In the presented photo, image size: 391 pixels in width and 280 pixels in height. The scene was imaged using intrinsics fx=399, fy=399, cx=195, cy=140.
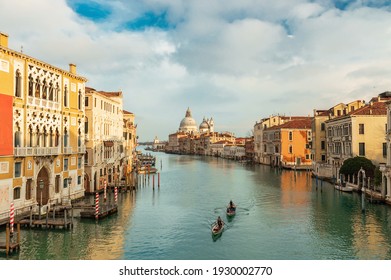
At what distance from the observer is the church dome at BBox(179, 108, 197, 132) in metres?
167

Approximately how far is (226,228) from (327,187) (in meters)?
15.0

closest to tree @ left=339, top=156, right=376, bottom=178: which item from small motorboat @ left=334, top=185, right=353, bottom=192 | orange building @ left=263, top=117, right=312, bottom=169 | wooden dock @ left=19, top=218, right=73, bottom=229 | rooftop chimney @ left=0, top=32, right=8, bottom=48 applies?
small motorboat @ left=334, top=185, right=353, bottom=192

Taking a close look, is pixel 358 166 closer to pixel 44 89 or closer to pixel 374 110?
pixel 374 110

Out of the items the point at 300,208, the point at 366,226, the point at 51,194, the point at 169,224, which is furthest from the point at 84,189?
the point at 366,226

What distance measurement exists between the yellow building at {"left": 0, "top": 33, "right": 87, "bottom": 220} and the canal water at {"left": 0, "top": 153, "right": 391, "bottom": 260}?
98.9 inches

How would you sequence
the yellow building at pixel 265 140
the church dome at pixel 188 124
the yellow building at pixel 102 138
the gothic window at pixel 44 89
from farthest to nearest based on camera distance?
the church dome at pixel 188 124, the yellow building at pixel 265 140, the yellow building at pixel 102 138, the gothic window at pixel 44 89

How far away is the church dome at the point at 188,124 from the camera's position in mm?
166875

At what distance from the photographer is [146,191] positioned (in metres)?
28.9

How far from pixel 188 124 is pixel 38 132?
490 ft

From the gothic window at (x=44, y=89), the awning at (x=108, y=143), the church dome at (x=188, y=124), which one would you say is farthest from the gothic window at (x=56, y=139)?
the church dome at (x=188, y=124)

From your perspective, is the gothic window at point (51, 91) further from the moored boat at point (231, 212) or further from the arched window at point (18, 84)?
the moored boat at point (231, 212)

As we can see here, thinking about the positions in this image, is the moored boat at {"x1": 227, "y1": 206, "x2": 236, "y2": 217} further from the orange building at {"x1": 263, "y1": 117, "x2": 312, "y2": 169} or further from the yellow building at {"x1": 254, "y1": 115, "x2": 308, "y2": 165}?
the yellow building at {"x1": 254, "y1": 115, "x2": 308, "y2": 165}

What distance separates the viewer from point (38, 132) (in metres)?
18.4

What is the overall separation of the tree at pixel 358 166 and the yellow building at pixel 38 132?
16888mm
